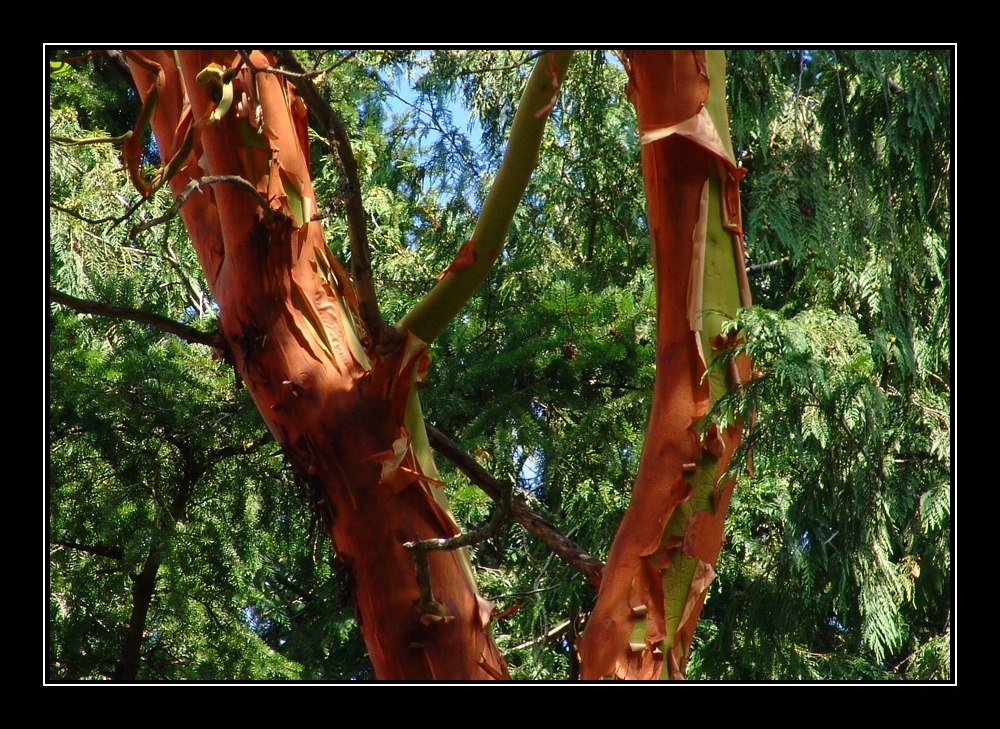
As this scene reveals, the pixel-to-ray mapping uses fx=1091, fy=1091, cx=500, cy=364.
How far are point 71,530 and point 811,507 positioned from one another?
272 cm

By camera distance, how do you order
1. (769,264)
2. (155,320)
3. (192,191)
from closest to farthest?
(192,191) → (155,320) → (769,264)

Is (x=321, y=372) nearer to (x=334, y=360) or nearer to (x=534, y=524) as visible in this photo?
(x=334, y=360)

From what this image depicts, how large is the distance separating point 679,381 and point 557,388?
194 centimetres

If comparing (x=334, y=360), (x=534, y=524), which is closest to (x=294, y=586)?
(x=534, y=524)

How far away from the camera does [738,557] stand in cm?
441

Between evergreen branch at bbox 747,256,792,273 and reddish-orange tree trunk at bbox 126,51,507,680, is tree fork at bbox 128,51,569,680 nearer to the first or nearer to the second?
reddish-orange tree trunk at bbox 126,51,507,680

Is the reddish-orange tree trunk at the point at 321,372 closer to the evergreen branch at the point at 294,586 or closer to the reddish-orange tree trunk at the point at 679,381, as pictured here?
the reddish-orange tree trunk at the point at 679,381

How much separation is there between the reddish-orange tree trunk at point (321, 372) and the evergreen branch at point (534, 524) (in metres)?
0.21

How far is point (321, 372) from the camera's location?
238 centimetres

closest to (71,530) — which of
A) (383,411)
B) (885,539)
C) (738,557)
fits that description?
(383,411)

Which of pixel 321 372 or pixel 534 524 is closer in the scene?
pixel 321 372

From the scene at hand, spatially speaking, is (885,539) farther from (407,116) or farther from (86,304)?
(407,116)

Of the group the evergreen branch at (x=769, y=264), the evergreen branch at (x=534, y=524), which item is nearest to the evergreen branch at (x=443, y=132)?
the evergreen branch at (x=769, y=264)

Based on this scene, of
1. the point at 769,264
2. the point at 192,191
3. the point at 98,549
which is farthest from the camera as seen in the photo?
the point at 769,264
